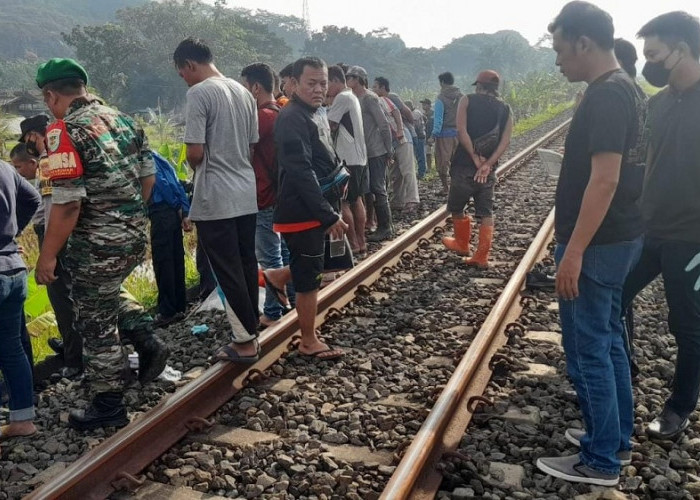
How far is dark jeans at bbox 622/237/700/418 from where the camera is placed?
126 inches

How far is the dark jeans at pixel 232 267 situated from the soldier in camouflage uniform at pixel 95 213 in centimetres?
52

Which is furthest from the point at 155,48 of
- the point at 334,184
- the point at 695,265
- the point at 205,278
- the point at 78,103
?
the point at 695,265

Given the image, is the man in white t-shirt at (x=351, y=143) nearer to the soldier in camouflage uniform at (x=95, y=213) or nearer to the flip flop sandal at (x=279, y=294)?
the flip flop sandal at (x=279, y=294)

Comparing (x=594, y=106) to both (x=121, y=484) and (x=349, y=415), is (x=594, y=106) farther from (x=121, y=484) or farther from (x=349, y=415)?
(x=121, y=484)

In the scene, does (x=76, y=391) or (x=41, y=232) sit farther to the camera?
(x=41, y=232)

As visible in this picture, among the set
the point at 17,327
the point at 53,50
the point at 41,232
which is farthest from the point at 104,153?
the point at 53,50

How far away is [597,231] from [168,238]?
12.7 ft

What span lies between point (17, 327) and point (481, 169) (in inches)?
171

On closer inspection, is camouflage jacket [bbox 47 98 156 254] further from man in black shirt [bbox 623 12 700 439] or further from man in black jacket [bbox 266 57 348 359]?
man in black shirt [bbox 623 12 700 439]

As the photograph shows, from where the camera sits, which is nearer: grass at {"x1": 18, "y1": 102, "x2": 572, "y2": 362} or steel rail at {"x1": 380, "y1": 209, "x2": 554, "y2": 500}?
steel rail at {"x1": 380, "y1": 209, "x2": 554, "y2": 500}

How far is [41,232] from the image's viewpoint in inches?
183

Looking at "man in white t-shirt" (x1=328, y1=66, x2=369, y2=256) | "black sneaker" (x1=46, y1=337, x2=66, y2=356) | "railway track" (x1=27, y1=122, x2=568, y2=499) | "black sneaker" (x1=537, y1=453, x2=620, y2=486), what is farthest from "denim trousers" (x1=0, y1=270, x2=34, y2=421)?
"man in white t-shirt" (x1=328, y1=66, x2=369, y2=256)

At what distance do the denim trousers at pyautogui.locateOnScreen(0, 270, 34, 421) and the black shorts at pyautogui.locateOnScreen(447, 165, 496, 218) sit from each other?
4.24m

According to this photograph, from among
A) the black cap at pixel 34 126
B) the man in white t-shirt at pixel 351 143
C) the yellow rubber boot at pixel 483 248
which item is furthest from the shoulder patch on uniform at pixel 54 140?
the yellow rubber boot at pixel 483 248
